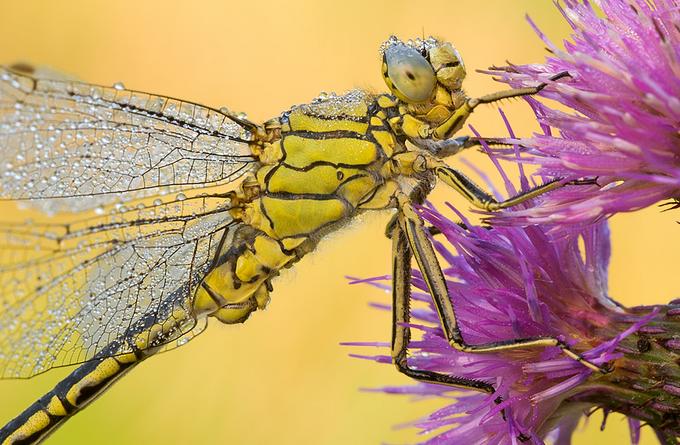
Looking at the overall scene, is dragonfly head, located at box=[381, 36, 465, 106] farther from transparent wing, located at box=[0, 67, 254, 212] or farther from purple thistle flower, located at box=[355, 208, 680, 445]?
transparent wing, located at box=[0, 67, 254, 212]

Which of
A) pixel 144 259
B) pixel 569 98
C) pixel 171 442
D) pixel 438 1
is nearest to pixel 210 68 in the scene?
pixel 438 1

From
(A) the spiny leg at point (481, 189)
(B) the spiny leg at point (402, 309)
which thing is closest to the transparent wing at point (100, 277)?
Answer: (B) the spiny leg at point (402, 309)

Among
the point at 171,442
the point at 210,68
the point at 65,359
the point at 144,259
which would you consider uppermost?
the point at 210,68

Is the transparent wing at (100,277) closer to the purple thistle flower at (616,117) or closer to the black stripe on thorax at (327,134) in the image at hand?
the black stripe on thorax at (327,134)

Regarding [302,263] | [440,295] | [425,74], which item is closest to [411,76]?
[425,74]

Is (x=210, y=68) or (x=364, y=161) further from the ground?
(x=210, y=68)

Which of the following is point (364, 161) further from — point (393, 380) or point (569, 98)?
point (393, 380)

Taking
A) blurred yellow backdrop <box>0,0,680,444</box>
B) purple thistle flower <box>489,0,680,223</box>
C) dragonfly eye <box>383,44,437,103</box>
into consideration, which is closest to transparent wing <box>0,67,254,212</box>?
dragonfly eye <box>383,44,437,103</box>

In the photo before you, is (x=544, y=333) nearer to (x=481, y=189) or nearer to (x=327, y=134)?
(x=481, y=189)
